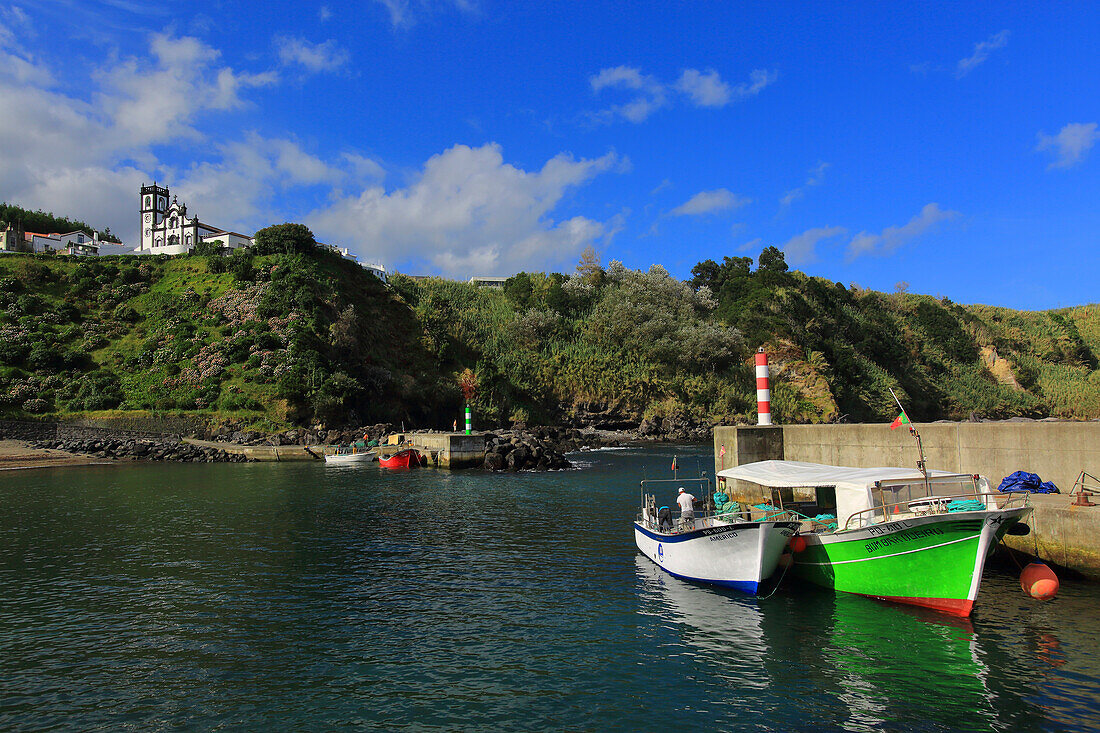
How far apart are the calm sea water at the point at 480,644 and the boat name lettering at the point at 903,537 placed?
5.03ft

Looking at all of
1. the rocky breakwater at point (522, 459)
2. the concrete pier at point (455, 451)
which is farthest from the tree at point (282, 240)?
the rocky breakwater at point (522, 459)

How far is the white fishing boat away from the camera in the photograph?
50.1 ft

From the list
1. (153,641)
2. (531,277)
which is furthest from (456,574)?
(531,277)

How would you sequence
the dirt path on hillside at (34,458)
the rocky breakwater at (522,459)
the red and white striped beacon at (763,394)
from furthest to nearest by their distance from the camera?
the dirt path on hillside at (34,458)
the rocky breakwater at (522,459)
the red and white striped beacon at (763,394)

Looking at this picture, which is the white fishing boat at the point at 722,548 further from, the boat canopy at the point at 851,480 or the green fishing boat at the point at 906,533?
the boat canopy at the point at 851,480

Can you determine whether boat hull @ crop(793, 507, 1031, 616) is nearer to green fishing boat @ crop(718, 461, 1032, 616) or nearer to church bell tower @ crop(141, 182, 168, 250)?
green fishing boat @ crop(718, 461, 1032, 616)

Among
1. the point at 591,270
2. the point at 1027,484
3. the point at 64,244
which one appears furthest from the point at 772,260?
the point at 64,244

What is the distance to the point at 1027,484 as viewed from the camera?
16.7 metres

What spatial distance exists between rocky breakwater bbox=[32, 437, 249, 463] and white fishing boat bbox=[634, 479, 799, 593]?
48377 millimetres

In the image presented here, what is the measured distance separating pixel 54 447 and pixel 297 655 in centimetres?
5812

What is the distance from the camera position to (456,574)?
1800 cm

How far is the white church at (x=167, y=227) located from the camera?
358 feet

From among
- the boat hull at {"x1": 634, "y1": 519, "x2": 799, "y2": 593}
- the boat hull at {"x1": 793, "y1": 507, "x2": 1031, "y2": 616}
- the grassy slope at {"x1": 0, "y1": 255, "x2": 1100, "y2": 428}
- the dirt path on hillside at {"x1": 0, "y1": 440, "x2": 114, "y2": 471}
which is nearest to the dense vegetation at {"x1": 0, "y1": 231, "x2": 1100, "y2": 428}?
the grassy slope at {"x1": 0, "y1": 255, "x2": 1100, "y2": 428}

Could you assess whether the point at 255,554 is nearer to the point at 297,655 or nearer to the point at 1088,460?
the point at 297,655
